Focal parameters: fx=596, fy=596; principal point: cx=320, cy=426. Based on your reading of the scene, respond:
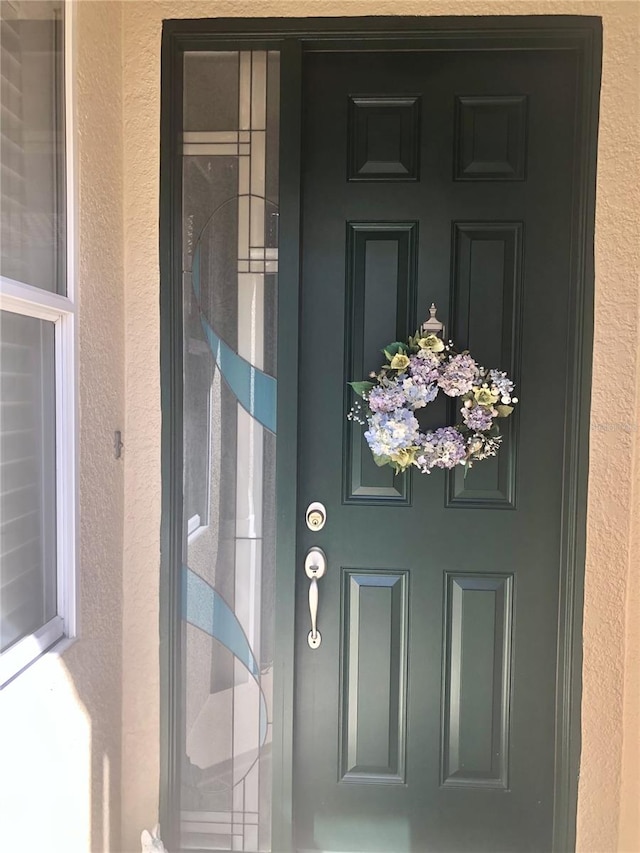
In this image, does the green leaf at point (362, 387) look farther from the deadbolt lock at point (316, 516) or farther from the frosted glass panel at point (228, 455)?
the deadbolt lock at point (316, 516)

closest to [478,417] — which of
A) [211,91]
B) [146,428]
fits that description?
[146,428]

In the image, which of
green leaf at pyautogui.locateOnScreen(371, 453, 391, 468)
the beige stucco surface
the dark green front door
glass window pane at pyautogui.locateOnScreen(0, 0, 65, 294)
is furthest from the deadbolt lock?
glass window pane at pyautogui.locateOnScreen(0, 0, 65, 294)

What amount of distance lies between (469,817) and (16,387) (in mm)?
1756

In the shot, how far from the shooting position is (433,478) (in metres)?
1.78

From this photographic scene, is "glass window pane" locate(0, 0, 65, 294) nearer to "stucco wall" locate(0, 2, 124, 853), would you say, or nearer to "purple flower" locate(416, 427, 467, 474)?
"stucco wall" locate(0, 2, 124, 853)

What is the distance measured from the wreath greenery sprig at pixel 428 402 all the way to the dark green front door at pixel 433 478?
8cm

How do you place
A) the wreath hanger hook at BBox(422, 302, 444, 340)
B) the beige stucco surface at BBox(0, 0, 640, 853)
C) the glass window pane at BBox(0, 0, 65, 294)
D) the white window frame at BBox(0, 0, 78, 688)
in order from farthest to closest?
1. the wreath hanger hook at BBox(422, 302, 444, 340)
2. the beige stucco surface at BBox(0, 0, 640, 853)
3. the white window frame at BBox(0, 0, 78, 688)
4. the glass window pane at BBox(0, 0, 65, 294)

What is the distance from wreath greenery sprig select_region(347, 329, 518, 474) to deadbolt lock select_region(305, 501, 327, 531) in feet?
0.76

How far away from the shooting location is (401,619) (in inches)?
71.0

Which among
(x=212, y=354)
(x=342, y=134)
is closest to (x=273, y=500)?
(x=212, y=354)

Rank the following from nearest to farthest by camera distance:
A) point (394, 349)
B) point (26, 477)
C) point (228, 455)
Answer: point (26, 477), point (394, 349), point (228, 455)

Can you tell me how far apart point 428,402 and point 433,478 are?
0.23 m

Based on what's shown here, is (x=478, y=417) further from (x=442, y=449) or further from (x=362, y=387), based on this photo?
(x=362, y=387)

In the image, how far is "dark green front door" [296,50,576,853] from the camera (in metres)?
1.74
